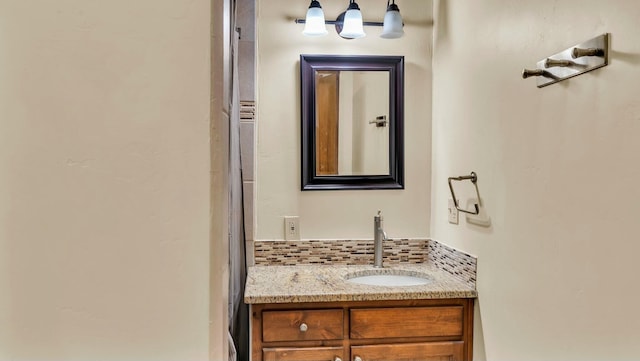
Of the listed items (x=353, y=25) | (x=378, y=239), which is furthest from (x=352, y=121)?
(x=378, y=239)

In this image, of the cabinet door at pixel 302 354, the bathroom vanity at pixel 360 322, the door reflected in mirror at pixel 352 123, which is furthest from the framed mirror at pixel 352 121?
the cabinet door at pixel 302 354

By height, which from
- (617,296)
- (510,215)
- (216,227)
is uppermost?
(216,227)

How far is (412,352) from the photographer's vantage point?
5.69 ft

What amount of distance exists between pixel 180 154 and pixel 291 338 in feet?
4.41

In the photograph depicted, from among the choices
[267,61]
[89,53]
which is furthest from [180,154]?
[267,61]

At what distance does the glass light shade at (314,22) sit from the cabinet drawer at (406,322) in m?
1.29

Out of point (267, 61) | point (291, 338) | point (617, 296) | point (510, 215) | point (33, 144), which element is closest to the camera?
point (33, 144)

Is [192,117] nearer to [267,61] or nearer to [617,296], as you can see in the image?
[617,296]

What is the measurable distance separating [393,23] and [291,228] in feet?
3.63

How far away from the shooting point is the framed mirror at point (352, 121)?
2209 millimetres

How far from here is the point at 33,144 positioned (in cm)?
50

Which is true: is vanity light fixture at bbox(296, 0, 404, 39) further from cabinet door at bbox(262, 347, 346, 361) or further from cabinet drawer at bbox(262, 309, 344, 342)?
cabinet door at bbox(262, 347, 346, 361)

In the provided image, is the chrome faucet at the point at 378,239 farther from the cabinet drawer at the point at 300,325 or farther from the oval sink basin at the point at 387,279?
the cabinet drawer at the point at 300,325

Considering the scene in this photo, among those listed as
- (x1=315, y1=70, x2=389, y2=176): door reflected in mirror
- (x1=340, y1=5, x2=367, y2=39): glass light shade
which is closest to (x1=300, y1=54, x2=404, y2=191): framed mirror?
(x1=315, y1=70, x2=389, y2=176): door reflected in mirror
